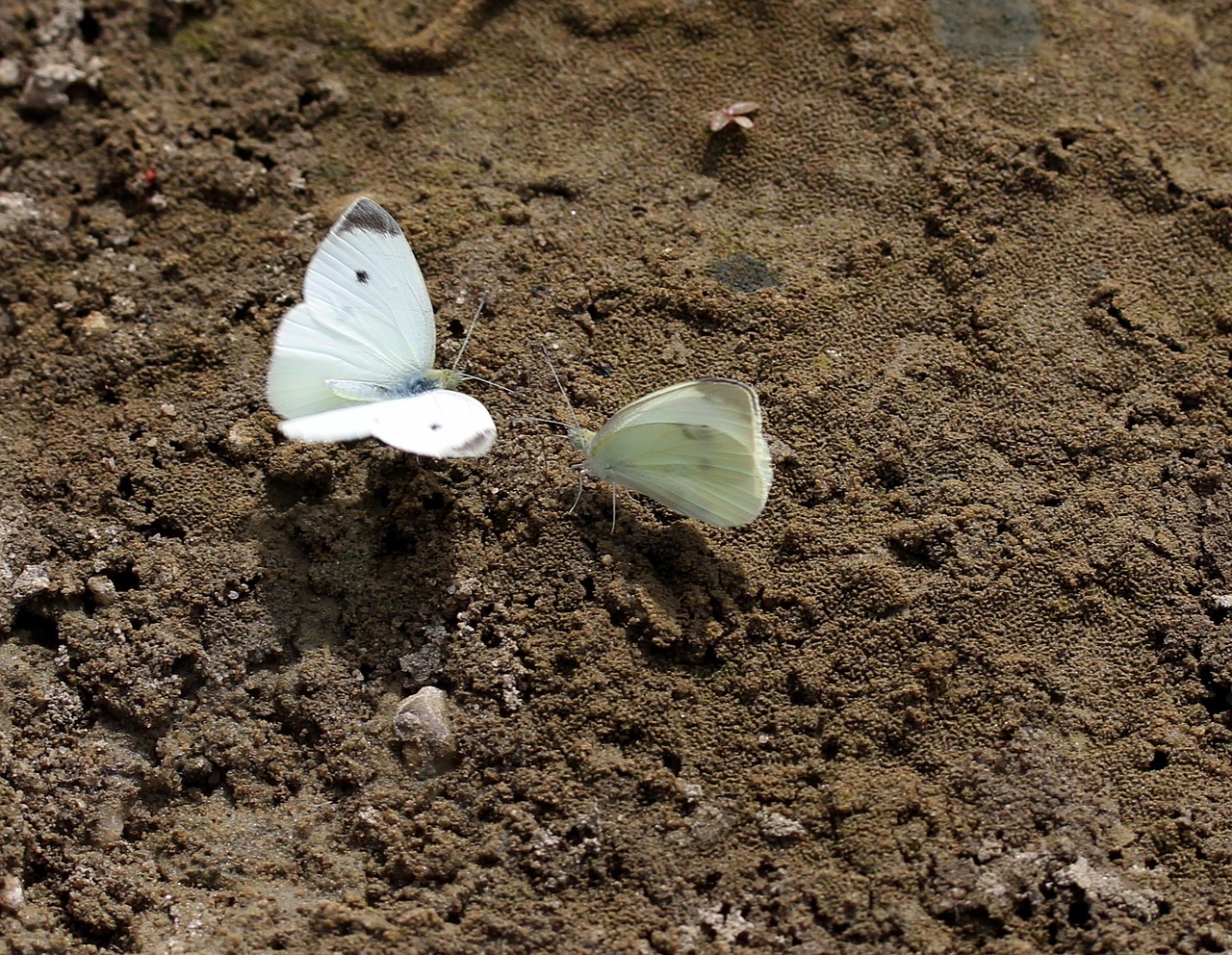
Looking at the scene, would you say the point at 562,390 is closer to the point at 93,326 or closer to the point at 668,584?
the point at 668,584

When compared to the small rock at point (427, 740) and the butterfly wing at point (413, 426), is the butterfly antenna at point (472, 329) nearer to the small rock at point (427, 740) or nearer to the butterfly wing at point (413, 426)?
the butterfly wing at point (413, 426)

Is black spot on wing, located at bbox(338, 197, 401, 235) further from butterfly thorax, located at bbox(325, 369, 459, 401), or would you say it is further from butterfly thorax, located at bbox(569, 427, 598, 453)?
butterfly thorax, located at bbox(569, 427, 598, 453)

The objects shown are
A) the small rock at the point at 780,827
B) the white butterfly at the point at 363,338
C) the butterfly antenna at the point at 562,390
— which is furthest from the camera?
the butterfly antenna at the point at 562,390

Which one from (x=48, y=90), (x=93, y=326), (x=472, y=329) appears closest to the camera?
(x=472, y=329)

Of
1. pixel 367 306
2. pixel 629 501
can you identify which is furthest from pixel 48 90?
pixel 629 501

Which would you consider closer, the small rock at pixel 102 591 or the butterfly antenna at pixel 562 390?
the small rock at pixel 102 591

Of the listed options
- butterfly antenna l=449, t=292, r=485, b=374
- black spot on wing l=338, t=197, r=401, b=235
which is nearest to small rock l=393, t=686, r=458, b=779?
butterfly antenna l=449, t=292, r=485, b=374

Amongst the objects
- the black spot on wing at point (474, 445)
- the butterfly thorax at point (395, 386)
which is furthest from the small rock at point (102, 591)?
the black spot on wing at point (474, 445)
